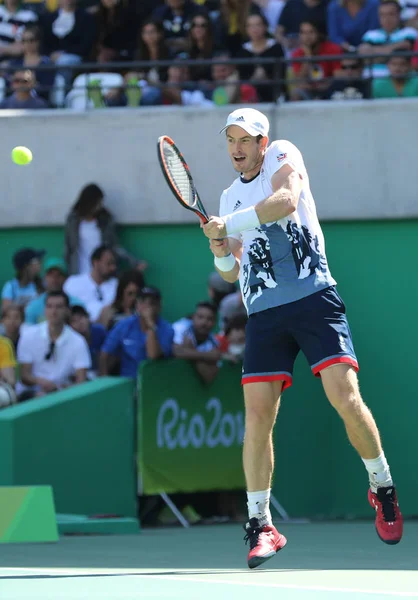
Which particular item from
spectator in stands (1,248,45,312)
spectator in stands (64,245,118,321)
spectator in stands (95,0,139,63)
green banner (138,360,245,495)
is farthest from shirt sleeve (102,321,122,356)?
spectator in stands (95,0,139,63)

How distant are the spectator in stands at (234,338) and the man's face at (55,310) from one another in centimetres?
144

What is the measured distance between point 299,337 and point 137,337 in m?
4.94

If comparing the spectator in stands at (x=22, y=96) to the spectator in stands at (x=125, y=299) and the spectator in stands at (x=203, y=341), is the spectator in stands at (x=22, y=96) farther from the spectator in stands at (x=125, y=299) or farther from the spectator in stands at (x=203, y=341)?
the spectator in stands at (x=203, y=341)

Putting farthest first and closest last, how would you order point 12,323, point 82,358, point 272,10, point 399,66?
point 272,10 → point 399,66 → point 12,323 → point 82,358

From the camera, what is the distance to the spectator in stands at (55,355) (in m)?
11.7

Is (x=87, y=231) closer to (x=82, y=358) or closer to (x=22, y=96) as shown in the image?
(x=22, y=96)

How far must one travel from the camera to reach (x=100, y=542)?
8.98 meters

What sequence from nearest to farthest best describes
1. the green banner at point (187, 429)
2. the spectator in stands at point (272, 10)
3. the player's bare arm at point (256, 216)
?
the player's bare arm at point (256, 216), the green banner at point (187, 429), the spectator in stands at point (272, 10)

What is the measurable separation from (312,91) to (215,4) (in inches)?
83.5

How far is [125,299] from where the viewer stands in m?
12.6

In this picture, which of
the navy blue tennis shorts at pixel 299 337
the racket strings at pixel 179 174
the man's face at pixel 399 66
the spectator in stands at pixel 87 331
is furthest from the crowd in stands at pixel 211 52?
the navy blue tennis shorts at pixel 299 337

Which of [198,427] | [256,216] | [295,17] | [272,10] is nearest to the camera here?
[256,216]

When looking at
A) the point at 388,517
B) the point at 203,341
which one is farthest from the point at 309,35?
the point at 388,517

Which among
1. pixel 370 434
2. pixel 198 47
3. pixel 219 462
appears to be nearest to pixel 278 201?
pixel 370 434
